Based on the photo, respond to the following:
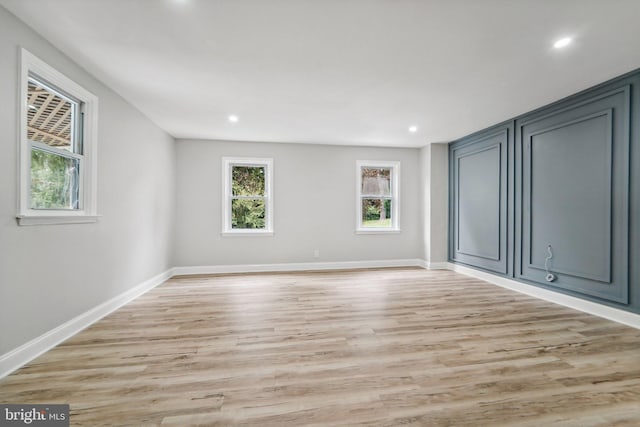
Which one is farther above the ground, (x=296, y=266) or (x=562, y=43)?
(x=562, y=43)

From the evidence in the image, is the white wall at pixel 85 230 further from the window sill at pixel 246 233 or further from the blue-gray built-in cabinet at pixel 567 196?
the blue-gray built-in cabinet at pixel 567 196

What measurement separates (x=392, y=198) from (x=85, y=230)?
16.5ft

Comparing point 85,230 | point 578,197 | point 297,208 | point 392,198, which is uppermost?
point 392,198

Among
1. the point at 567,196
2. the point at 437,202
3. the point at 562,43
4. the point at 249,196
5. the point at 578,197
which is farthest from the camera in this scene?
the point at 437,202

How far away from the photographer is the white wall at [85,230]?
77.3 inches

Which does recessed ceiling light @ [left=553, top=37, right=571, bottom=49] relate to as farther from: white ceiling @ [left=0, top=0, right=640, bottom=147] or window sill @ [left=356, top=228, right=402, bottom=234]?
window sill @ [left=356, top=228, right=402, bottom=234]

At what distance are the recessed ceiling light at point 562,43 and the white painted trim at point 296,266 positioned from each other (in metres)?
4.32

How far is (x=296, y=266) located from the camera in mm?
5605

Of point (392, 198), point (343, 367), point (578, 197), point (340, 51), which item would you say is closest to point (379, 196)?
point (392, 198)

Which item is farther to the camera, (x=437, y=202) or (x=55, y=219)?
(x=437, y=202)

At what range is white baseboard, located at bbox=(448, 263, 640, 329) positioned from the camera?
9.45ft

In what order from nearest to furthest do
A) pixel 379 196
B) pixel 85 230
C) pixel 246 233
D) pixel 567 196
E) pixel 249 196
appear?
1. pixel 85 230
2. pixel 567 196
3. pixel 246 233
4. pixel 249 196
5. pixel 379 196

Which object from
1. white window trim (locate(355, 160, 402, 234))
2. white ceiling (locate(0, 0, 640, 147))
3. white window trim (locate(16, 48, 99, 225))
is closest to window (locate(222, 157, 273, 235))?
white ceiling (locate(0, 0, 640, 147))

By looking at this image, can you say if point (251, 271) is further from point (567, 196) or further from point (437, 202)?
point (567, 196)
